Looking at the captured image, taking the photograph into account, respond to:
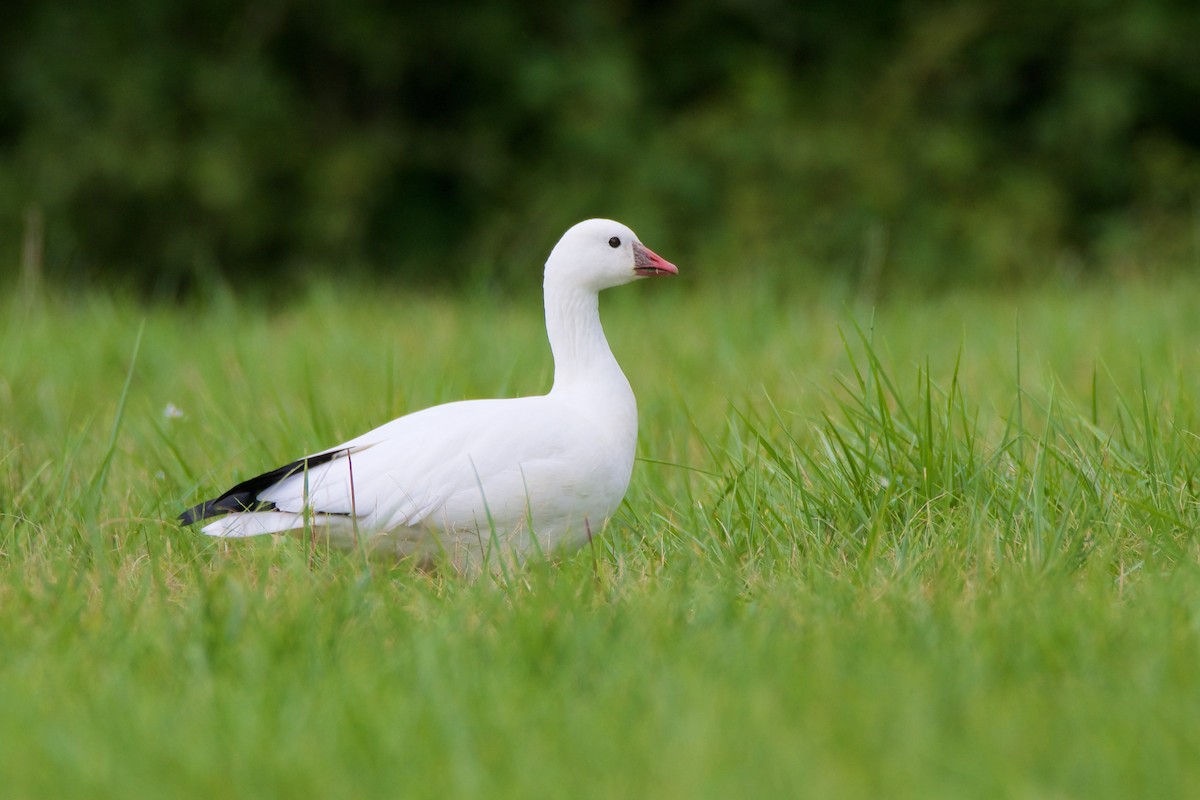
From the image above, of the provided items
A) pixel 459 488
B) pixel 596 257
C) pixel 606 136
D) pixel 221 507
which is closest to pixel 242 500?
pixel 221 507

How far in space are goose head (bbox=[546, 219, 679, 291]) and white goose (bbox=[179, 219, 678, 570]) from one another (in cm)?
38

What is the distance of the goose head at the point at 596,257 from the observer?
329cm

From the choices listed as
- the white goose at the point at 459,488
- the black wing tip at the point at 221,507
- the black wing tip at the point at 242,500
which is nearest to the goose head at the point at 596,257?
the white goose at the point at 459,488

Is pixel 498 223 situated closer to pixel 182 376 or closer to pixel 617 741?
pixel 182 376

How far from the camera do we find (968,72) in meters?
10.6

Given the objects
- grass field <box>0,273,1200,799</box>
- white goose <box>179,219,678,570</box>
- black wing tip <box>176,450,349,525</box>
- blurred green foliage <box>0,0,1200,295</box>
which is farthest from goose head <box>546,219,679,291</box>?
blurred green foliage <box>0,0,1200,295</box>

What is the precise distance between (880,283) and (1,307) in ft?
18.2

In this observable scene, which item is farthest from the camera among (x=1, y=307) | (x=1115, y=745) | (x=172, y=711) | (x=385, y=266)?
A: (x=385, y=266)

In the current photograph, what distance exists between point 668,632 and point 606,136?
320 inches

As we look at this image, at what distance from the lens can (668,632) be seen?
7.48 feet

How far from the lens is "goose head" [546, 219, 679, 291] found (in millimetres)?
3285

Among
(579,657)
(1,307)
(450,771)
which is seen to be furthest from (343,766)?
(1,307)

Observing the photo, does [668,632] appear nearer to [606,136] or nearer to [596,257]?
[596,257]

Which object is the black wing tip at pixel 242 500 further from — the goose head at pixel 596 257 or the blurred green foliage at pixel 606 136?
the blurred green foliage at pixel 606 136
